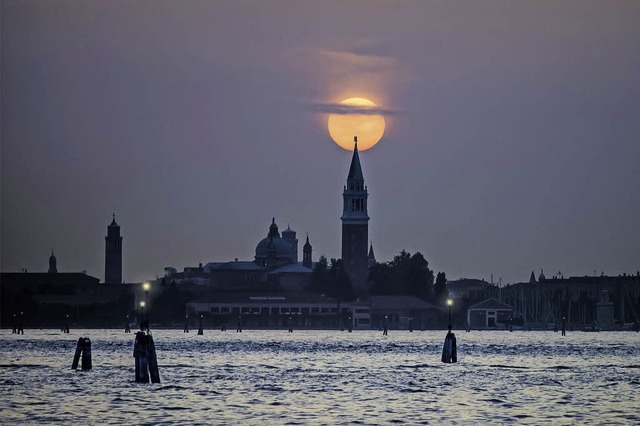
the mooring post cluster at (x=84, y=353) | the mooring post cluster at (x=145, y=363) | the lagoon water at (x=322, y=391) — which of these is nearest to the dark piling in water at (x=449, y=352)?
the lagoon water at (x=322, y=391)

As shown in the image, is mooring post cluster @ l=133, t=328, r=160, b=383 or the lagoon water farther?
mooring post cluster @ l=133, t=328, r=160, b=383

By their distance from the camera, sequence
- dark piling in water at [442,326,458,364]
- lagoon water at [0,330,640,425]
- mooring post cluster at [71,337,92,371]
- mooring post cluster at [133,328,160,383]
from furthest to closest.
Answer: dark piling in water at [442,326,458,364], mooring post cluster at [71,337,92,371], mooring post cluster at [133,328,160,383], lagoon water at [0,330,640,425]

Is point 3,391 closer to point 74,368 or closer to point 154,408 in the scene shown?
point 154,408

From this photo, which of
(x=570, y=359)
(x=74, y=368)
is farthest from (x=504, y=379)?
(x=570, y=359)

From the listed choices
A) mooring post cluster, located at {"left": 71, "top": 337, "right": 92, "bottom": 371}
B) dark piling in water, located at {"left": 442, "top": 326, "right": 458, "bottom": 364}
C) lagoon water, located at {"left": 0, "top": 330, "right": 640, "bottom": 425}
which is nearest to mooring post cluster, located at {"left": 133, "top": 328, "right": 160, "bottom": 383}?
lagoon water, located at {"left": 0, "top": 330, "right": 640, "bottom": 425}

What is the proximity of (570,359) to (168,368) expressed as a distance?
88.7 feet

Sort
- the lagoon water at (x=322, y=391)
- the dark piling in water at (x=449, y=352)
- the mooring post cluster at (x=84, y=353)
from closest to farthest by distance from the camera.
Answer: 1. the lagoon water at (x=322, y=391)
2. the mooring post cluster at (x=84, y=353)
3. the dark piling in water at (x=449, y=352)

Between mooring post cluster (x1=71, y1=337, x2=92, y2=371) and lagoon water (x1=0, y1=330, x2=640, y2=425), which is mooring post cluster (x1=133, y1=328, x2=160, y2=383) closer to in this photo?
lagoon water (x1=0, y1=330, x2=640, y2=425)

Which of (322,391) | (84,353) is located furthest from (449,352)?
(322,391)

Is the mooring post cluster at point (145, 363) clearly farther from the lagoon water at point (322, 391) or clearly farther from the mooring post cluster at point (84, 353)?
the mooring post cluster at point (84, 353)

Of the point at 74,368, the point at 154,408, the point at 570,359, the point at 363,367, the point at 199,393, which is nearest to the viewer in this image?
the point at 154,408

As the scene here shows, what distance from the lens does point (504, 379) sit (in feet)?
212

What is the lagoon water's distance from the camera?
45.3m

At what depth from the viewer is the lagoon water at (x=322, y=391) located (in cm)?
4534
